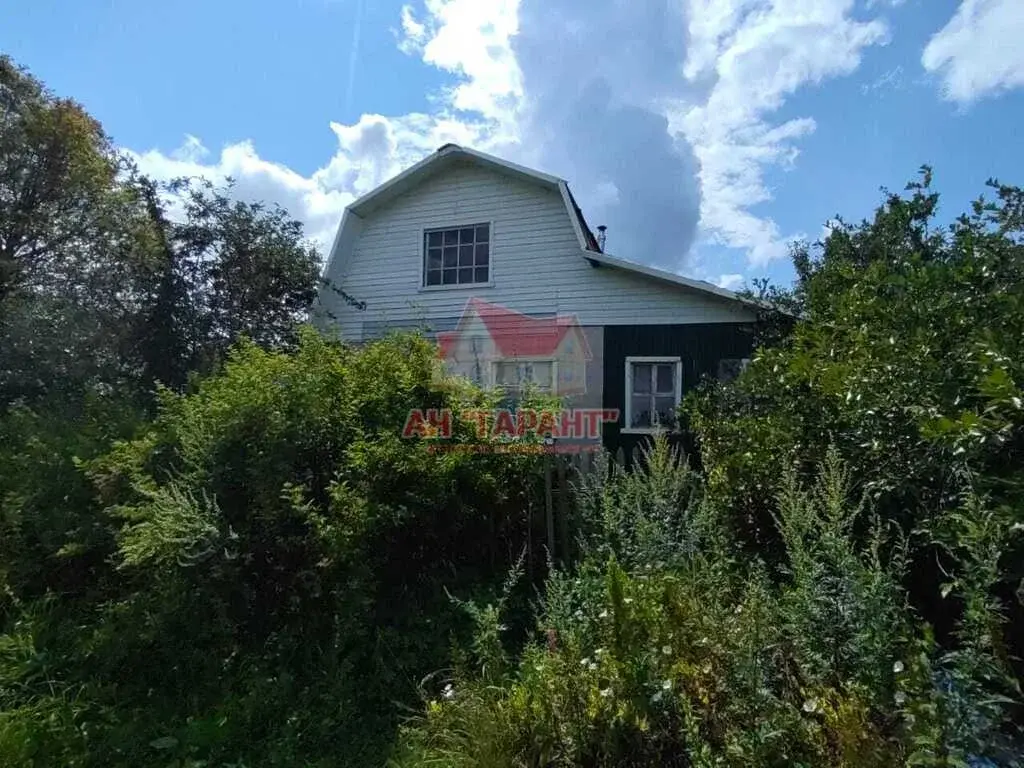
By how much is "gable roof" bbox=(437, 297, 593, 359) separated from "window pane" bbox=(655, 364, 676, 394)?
1.07 m

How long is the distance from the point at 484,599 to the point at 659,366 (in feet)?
20.8

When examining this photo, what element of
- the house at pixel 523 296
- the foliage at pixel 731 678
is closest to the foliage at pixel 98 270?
the house at pixel 523 296

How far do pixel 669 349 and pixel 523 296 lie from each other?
8.17 feet

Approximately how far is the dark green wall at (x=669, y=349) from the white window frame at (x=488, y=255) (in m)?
2.27

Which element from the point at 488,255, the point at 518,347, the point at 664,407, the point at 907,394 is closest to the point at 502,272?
the point at 488,255

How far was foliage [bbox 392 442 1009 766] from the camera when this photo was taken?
70.9 inches

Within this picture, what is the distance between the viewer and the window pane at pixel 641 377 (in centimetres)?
913

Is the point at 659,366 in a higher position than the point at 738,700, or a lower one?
higher

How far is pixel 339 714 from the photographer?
291cm

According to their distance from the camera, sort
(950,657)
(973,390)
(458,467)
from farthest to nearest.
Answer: (458,467), (973,390), (950,657)

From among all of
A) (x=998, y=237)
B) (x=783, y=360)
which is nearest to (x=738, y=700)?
(x=783, y=360)

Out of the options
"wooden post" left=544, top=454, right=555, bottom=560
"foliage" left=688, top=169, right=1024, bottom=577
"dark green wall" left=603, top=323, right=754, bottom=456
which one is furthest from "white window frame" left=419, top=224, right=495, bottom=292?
"wooden post" left=544, top=454, right=555, bottom=560

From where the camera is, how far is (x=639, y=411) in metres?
9.11

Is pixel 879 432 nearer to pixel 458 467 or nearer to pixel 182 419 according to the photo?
pixel 458 467
